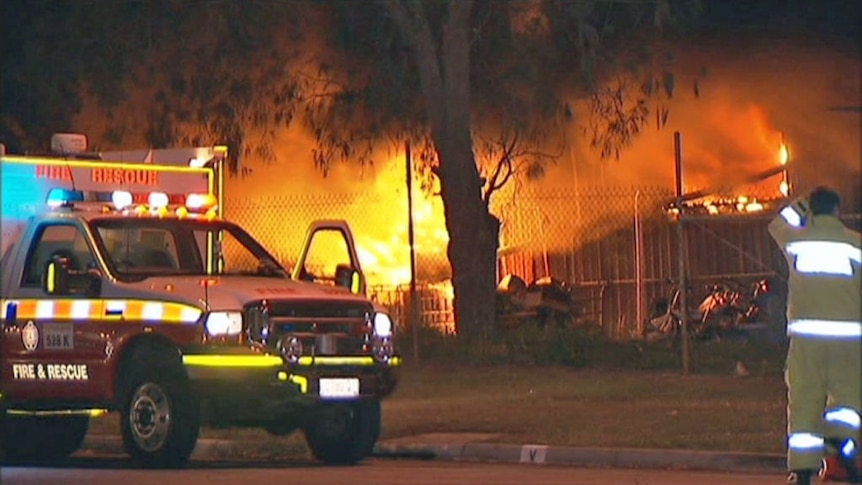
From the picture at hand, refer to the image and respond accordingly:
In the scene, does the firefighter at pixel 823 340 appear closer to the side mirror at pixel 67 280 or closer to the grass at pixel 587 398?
the grass at pixel 587 398

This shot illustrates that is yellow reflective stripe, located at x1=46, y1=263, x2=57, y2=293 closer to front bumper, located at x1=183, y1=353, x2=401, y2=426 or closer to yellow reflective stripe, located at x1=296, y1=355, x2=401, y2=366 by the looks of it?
front bumper, located at x1=183, y1=353, x2=401, y2=426

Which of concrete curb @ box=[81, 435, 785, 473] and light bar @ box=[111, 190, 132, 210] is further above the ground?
light bar @ box=[111, 190, 132, 210]

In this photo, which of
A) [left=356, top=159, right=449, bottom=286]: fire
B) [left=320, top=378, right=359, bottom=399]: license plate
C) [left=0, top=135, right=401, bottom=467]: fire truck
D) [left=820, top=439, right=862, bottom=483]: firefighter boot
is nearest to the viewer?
[left=820, top=439, right=862, bottom=483]: firefighter boot

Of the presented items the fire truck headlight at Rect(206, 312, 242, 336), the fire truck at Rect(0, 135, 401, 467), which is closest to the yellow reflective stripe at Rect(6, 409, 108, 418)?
the fire truck at Rect(0, 135, 401, 467)

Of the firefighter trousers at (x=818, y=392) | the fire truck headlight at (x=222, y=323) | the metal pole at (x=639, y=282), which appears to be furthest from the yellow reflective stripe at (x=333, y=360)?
the metal pole at (x=639, y=282)

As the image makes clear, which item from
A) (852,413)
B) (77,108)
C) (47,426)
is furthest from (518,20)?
(852,413)

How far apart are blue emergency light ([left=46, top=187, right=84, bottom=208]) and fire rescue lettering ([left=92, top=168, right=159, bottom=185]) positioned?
460 millimetres

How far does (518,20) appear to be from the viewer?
83.5ft

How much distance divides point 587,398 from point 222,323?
19.8ft

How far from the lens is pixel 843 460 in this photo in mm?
11555

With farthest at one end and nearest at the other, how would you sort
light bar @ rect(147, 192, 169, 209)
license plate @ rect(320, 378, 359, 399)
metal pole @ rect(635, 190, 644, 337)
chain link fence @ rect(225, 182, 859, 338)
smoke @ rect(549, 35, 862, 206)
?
chain link fence @ rect(225, 182, 859, 338)
metal pole @ rect(635, 190, 644, 337)
smoke @ rect(549, 35, 862, 206)
light bar @ rect(147, 192, 169, 209)
license plate @ rect(320, 378, 359, 399)

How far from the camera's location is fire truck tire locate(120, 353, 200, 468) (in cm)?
1443

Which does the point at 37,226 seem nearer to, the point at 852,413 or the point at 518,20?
the point at 852,413

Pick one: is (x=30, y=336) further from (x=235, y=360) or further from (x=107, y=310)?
(x=235, y=360)
